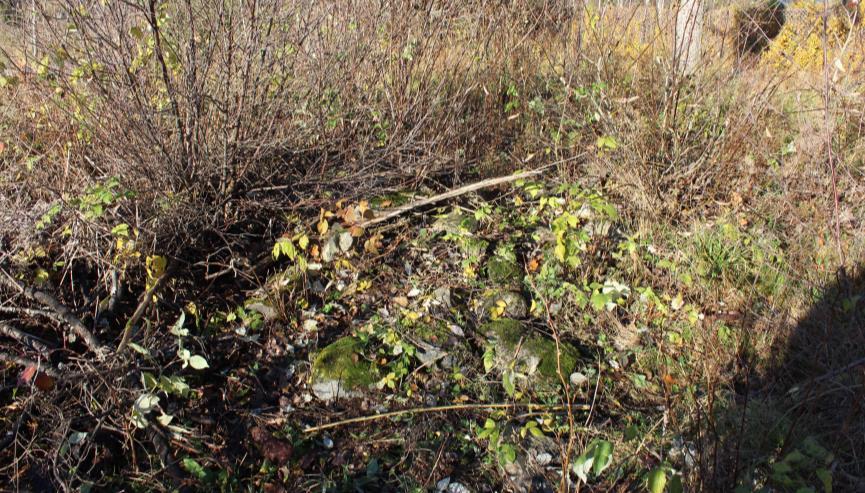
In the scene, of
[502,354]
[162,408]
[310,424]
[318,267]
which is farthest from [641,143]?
[162,408]

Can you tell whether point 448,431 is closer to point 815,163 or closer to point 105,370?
point 105,370

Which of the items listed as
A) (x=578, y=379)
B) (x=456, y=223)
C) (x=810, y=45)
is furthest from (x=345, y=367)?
(x=810, y=45)

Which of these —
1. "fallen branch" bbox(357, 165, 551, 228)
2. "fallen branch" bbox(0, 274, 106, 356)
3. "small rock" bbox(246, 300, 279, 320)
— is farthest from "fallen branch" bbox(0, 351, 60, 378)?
"fallen branch" bbox(357, 165, 551, 228)

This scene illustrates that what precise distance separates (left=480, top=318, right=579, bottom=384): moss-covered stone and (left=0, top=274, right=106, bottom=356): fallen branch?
6.32 feet

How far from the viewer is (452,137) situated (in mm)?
4375

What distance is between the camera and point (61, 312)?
2.99 meters

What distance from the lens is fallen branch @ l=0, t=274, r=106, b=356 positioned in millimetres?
2980

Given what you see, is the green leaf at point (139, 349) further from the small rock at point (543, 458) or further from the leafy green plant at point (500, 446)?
the small rock at point (543, 458)

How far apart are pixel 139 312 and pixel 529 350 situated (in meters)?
1.97

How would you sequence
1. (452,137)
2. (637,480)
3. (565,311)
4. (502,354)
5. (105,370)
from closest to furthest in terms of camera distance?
1. (637,480)
2. (105,370)
3. (502,354)
4. (565,311)
5. (452,137)

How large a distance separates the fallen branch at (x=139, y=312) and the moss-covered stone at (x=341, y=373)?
2.90 ft

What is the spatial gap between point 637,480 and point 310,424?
1475 mm

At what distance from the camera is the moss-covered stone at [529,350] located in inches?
125

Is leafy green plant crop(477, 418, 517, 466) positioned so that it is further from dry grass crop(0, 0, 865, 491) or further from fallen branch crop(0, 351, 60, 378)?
fallen branch crop(0, 351, 60, 378)
